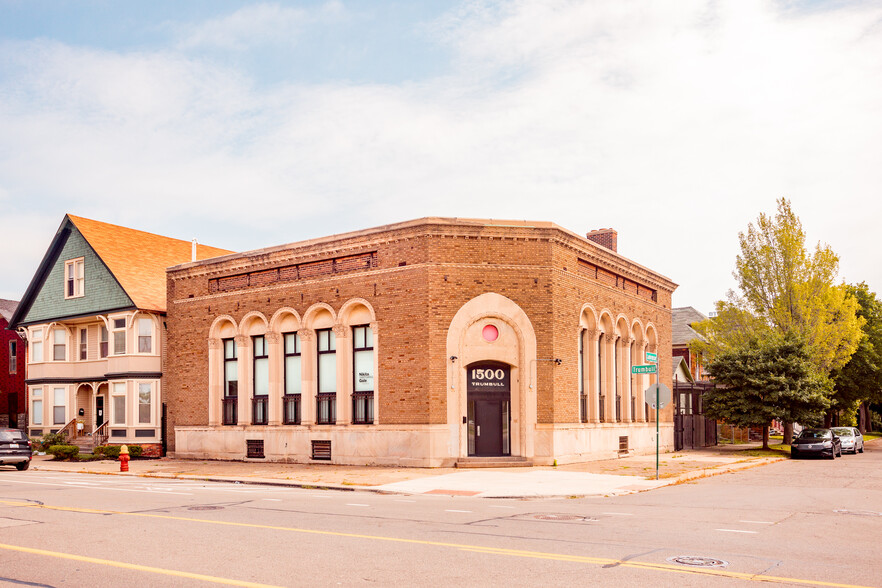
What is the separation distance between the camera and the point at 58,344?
40.4 metres

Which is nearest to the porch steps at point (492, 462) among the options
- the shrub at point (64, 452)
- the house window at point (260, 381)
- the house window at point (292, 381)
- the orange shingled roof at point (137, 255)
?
the house window at point (292, 381)

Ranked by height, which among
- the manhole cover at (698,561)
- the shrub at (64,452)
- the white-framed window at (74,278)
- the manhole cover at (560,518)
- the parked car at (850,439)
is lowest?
the parked car at (850,439)

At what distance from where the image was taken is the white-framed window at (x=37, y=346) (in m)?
40.8

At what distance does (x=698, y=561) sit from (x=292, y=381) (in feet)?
73.8

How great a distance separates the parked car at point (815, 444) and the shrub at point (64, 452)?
98.4 ft

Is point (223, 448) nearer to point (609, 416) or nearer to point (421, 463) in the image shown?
point (421, 463)

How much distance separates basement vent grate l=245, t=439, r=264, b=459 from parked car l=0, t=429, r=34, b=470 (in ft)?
24.9

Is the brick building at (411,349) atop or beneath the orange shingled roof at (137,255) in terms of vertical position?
beneath

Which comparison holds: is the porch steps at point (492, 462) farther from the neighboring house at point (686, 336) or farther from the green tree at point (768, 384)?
the neighboring house at point (686, 336)

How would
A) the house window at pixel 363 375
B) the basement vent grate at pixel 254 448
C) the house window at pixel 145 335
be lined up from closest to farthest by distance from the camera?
the house window at pixel 363 375
the basement vent grate at pixel 254 448
the house window at pixel 145 335

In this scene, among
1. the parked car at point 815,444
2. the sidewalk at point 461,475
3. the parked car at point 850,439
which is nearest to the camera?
the sidewalk at point 461,475

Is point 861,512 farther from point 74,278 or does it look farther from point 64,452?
point 74,278

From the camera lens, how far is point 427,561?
32.5 ft

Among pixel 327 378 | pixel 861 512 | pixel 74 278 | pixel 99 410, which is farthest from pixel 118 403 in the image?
pixel 861 512
